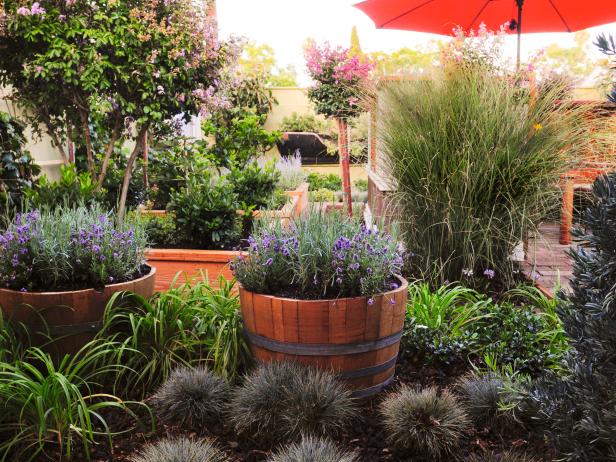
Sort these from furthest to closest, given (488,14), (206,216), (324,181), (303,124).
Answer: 1. (303,124)
2. (324,181)
3. (488,14)
4. (206,216)

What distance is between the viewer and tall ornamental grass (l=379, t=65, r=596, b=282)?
332cm

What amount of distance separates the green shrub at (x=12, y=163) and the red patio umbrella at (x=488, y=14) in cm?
341

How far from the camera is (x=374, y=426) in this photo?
6.93 feet

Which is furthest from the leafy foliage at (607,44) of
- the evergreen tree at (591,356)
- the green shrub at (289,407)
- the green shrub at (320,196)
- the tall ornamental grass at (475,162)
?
the tall ornamental grass at (475,162)

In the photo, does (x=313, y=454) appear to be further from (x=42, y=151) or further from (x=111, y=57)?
(x=42, y=151)

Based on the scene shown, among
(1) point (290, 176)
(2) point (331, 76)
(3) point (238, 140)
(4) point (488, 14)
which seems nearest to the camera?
(4) point (488, 14)

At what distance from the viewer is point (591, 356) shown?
1436mm

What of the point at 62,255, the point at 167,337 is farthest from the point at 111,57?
the point at 167,337

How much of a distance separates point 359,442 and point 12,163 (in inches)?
140

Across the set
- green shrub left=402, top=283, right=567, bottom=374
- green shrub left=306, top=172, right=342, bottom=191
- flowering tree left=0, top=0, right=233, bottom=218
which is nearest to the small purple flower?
green shrub left=402, top=283, right=567, bottom=374

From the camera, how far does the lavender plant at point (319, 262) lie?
2250 mm

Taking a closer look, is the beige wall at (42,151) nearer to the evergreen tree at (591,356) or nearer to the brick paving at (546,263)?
the brick paving at (546,263)

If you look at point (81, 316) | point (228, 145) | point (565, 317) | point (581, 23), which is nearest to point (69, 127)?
point (228, 145)

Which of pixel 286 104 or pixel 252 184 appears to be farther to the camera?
pixel 286 104
